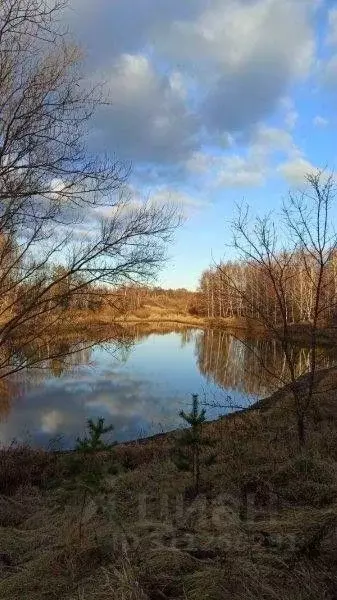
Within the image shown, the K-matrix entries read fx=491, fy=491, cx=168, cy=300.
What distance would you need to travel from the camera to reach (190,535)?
143 inches

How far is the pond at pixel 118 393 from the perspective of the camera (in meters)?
9.37

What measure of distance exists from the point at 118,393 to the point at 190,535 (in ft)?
48.2

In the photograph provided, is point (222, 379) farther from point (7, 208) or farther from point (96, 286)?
point (7, 208)

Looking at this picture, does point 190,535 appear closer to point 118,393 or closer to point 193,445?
point 193,445

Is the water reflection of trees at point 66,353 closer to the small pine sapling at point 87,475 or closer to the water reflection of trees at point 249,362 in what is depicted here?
the water reflection of trees at point 249,362

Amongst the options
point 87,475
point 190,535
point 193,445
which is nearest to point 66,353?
point 193,445

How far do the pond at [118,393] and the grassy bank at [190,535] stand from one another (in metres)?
2.66

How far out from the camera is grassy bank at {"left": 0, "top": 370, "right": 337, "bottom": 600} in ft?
9.33

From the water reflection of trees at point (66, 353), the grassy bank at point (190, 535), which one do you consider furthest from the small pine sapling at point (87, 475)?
the water reflection of trees at point (66, 353)

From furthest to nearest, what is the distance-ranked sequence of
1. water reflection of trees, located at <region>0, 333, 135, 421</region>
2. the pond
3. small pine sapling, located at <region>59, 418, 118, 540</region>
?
1. the pond
2. water reflection of trees, located at <region>0, 333, 135, 421</region>
3. small pine sapling, located at <region>59, 418, 118, 540</region>

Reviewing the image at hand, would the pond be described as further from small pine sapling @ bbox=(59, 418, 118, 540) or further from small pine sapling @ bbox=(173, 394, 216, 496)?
small pine sapling @ bbox=(59, 418, 118, 540)

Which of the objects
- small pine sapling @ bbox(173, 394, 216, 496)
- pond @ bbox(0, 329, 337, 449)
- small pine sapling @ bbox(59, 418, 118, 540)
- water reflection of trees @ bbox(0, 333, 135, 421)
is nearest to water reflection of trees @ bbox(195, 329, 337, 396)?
pond @ bbox(0, 329, 337, 449)

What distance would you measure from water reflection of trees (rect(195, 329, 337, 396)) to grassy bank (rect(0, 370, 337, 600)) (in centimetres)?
203

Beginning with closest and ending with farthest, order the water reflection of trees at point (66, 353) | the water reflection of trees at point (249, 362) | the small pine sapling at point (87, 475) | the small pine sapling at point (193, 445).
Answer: the small pine sapling at point (87, 475) < the small pine sapling at point (193, 445) < the water reflection of trees at point (66, 353) < the water reflection of trees at point (249, 362)
